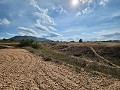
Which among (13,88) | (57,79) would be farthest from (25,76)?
(13,88)

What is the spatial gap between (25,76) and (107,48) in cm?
3970

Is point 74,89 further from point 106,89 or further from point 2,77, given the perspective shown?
point 2,77

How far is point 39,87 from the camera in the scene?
16203mm

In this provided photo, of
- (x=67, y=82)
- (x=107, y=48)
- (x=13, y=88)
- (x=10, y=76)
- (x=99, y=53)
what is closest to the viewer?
(x=13, y=88)

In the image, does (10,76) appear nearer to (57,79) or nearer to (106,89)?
(57,79)

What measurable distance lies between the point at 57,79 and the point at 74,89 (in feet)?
10.9

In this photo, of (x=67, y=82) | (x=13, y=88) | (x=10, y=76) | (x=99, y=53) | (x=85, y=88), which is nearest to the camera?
(x=13, y=88)

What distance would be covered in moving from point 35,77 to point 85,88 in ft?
17.1

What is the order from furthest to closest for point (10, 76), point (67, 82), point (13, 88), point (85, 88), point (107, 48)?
point (107, 48)
point (10, 76)
point (67, 82)
point (85, 88)
point (13, 88)

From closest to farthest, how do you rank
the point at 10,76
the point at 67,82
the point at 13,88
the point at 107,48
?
the point at 13,88, the point at 67,82, the point at 10,76, the point at 107,48

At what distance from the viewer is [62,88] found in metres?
16.2


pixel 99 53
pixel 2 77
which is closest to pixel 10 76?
pixel 2 77

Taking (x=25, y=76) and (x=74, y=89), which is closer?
(x=74, y=89)

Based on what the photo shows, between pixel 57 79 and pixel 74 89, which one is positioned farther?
pixel 57 79
